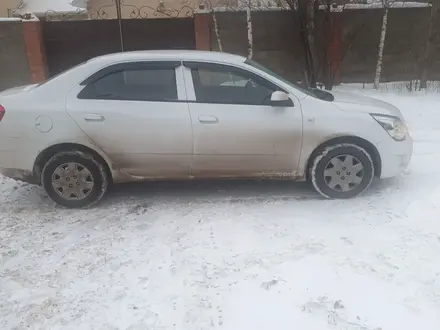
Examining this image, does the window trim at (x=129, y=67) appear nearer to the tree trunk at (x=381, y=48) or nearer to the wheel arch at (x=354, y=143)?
the wheel arch at (x=354, y=143)

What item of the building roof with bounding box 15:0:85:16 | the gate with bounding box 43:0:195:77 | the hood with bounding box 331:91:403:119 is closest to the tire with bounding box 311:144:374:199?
the hood with bounding box 331:91:403:119

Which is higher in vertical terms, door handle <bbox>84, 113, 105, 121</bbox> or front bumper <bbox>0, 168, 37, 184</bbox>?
door handle <bbox>84, 113, 105, 121</bbox>

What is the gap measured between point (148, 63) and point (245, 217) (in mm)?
1963

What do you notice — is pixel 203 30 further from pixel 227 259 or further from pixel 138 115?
pixel 227 259

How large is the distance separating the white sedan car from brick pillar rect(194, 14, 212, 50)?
6.17m

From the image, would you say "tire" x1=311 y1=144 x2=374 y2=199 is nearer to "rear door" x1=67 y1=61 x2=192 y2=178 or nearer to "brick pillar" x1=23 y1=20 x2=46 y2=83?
"rear door" x1=67 y1=61 x2=192 y2=178

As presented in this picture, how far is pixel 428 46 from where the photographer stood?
10469mm

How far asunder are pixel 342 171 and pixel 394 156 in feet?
1.92

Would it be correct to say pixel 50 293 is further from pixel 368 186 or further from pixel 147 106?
pixel 368 186

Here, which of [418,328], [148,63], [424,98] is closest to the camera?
[418,328]

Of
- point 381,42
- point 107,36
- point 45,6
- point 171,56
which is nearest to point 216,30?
point 107,36

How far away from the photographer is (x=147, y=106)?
4.94 meters

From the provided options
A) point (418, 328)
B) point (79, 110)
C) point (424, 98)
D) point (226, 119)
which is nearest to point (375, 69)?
point (424, 98)

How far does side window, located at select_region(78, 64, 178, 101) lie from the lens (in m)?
4.98
